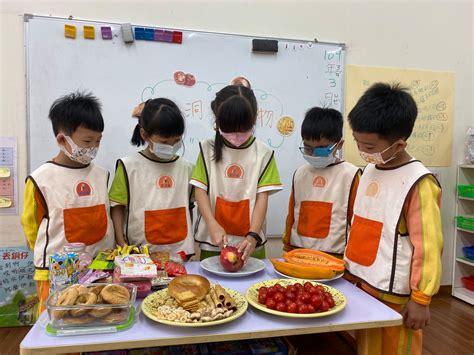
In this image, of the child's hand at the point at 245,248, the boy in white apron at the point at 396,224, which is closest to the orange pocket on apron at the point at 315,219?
the boy in white apron at the point at 396,224

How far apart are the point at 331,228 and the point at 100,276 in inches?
40.7

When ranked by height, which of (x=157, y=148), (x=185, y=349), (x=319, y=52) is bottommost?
(x=185, y=349)

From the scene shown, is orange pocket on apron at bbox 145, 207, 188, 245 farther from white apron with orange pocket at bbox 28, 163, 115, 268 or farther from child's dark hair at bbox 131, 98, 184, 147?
child's dark hair at bbox 131, 98, 184, 147

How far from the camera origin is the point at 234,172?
160 cm

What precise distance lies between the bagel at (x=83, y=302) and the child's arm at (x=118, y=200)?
670mm

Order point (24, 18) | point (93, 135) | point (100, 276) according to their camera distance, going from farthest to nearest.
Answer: point (24, 18) → point (93, 135) → point (100, 276)

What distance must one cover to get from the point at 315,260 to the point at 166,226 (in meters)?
0.68

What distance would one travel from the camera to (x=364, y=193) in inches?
54.7

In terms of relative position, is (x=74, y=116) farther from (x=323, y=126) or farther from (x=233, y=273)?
(x=323, y=126)

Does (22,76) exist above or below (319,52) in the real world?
below

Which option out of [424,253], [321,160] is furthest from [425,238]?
[321,160]

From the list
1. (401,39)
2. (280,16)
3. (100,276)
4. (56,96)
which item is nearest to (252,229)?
(100,276)

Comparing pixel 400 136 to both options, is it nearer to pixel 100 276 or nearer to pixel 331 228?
pixel 331 228

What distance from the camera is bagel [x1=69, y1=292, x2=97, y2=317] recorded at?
883mm
